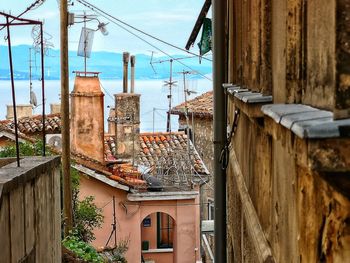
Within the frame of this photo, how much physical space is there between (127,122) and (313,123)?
A: 70.6 ft

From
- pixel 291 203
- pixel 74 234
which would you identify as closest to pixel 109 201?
pixel 74 234

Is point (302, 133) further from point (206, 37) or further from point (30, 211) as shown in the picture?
point (206, 37)

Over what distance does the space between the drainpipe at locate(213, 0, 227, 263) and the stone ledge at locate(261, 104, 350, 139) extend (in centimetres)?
654

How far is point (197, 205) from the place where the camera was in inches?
907

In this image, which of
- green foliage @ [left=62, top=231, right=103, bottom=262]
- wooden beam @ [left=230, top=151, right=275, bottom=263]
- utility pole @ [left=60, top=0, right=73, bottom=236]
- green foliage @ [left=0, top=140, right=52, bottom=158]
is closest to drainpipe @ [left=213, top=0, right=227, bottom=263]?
wooden beam @ [left=230, top=151, right=275, bottom=263]

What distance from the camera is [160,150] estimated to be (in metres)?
25.4

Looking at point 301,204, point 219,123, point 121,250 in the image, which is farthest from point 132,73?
point 301,204

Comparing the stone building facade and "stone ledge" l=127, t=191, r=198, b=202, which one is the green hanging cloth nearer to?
the stone building facade

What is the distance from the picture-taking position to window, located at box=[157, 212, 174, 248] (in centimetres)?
2609

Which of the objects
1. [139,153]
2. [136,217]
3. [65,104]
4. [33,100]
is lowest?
[136,217]

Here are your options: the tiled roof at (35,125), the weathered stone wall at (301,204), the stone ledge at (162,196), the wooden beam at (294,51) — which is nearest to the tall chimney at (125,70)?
the tiled roof at (35,125)

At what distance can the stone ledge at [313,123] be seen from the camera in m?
1.81

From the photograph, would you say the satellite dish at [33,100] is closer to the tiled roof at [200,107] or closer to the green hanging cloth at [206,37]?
the tiled roof at [200,107]

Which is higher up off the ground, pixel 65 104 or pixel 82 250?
pixel 65 104
